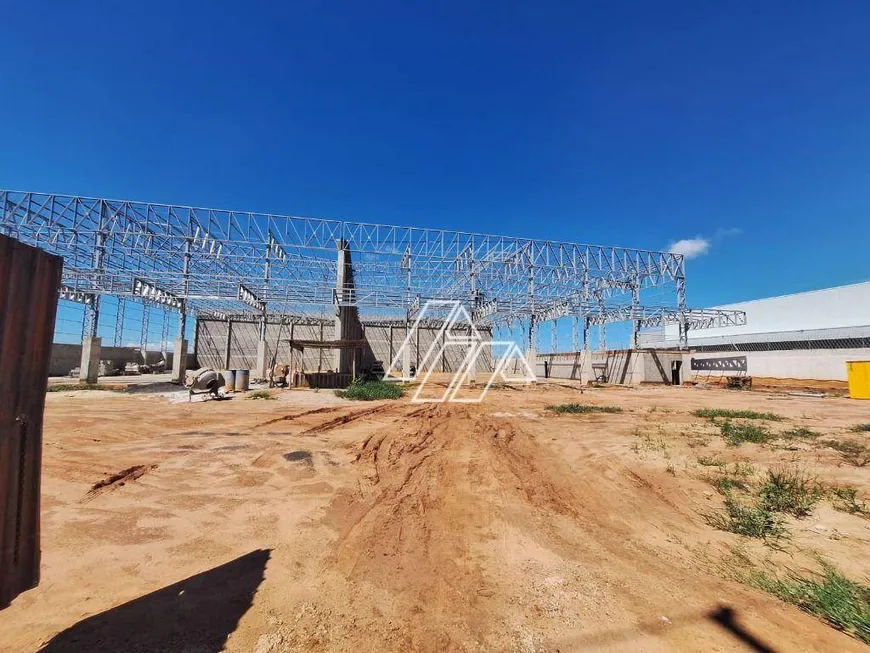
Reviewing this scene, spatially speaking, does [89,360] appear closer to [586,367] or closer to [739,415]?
[739,415]

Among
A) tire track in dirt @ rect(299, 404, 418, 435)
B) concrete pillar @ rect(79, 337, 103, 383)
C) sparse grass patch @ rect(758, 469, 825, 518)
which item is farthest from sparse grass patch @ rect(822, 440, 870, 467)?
concrete pillar @ rect(79, 337, 103, 383)

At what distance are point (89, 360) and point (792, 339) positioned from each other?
187 ft

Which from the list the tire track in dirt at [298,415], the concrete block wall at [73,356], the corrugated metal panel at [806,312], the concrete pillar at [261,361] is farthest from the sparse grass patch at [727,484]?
the corrugated metal panel at [806,312]

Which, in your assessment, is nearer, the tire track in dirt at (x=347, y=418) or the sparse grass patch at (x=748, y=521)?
the sparse grass patch at (x=748, y=521)

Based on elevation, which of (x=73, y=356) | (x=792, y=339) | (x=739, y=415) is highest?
(x=792, y=339)

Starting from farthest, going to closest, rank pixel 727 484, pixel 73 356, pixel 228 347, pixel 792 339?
pixel 792 339
pixel 228 347
pixel 73 356
pixel 727 484

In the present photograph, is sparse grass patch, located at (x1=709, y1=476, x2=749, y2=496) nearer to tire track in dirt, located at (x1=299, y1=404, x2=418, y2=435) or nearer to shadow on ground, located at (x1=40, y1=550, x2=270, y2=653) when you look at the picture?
shadow on ground, located at (x1=40, y1=550, x2=270, y2=653)

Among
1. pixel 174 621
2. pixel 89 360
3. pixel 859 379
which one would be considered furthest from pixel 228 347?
pixel 859 379

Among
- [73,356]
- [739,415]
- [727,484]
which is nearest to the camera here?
[727,484]

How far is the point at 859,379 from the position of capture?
62.4 feet

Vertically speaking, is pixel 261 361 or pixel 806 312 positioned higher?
pixel 806 312

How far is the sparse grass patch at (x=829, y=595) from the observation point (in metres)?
2.76

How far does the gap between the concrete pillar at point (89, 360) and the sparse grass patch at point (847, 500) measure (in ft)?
99.4

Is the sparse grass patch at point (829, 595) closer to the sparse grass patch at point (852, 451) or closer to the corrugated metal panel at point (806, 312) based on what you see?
the sparse grass patch at point (852, 451)
